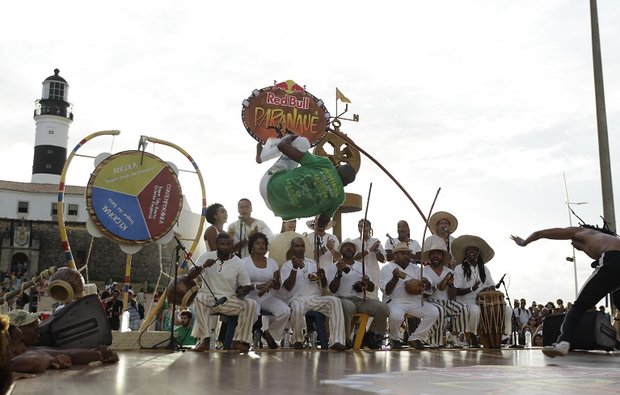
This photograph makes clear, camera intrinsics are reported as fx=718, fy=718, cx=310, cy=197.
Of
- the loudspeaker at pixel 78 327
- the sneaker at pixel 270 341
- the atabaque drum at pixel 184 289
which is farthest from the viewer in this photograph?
the sneaker at pixel 270 341

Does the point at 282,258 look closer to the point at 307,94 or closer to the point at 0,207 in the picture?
the point at 307,94

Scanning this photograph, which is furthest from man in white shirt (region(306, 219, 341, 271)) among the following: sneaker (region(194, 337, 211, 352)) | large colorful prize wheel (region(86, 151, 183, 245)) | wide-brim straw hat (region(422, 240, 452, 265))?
sneaker (region(194, 337, 211, 352))

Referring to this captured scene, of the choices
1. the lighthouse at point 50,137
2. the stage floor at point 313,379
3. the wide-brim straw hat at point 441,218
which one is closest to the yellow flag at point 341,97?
the wide-brim straw hat at point 441,218

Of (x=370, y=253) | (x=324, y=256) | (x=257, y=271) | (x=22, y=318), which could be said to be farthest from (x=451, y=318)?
(x=22, y=318)

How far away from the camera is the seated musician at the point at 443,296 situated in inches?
357

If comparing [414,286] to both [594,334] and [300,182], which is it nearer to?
[594,334]

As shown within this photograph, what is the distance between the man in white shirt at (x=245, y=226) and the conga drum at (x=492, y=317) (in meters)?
2.86

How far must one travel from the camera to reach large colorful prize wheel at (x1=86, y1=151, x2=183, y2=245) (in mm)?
8648

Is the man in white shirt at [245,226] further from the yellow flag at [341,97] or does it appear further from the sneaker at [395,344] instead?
the yellow flag at [341,97]

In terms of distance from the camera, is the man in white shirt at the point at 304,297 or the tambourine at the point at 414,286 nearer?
the man in white shirt at the point at 304,297

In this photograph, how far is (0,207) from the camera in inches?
2087

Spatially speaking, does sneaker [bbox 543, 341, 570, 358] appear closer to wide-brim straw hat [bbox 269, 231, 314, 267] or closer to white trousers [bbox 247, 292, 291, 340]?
white trousers [bbox 247, 292, 291, 340]

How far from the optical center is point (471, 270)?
9359 mm

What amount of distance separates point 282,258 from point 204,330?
5.76 ft
